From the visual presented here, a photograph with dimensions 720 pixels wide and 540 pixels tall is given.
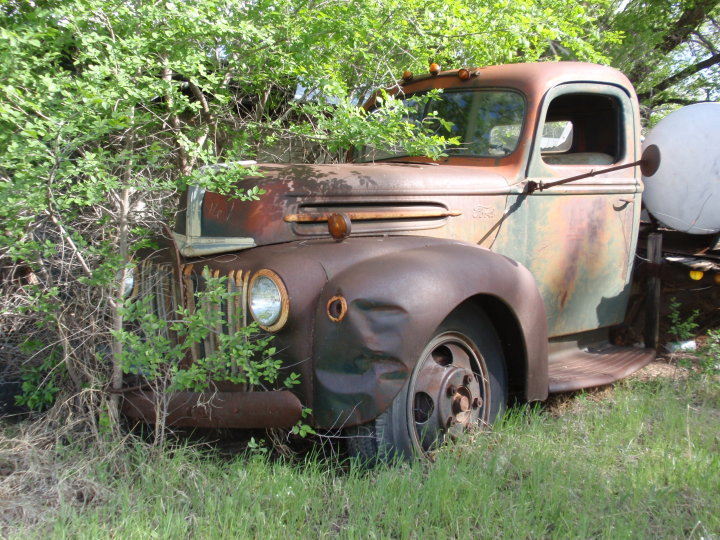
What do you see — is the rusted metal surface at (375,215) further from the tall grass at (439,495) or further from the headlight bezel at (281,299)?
the tall grass at (439,495)

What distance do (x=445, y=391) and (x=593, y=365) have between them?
4.85ft

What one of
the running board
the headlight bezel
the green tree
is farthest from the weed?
the green tree

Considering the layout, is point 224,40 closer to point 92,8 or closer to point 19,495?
point 92,8

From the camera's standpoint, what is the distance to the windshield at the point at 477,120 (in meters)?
4.02

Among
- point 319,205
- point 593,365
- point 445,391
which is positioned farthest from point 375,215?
point 593,365

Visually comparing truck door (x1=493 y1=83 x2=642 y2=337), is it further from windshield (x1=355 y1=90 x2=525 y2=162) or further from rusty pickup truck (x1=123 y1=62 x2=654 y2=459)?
windshield (x1=355 y1=90 x2=525 y2=162)

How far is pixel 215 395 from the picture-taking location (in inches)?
115

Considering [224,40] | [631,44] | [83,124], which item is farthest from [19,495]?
[631,44]

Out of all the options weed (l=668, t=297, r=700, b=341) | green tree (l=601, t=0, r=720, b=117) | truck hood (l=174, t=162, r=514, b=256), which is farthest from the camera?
green tree (l=601, t=0, r=720, b=117)

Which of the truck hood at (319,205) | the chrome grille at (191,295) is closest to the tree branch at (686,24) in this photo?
the truck hood at (319,205)

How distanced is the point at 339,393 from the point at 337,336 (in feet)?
0.72

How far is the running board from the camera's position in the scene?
380 centimetres

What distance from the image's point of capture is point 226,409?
2.87m

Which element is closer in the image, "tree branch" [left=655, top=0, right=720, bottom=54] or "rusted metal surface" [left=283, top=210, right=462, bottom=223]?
"rusted metal surface" [left=283, top=210, right=462, bottom=223]
